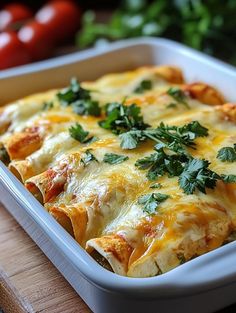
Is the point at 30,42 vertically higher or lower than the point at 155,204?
lower

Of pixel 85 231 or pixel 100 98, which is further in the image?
pixel 100 98

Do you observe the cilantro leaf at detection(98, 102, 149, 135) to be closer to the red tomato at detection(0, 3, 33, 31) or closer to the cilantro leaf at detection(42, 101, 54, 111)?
the cilantro leaf at detection(42, 101, 54, 111)

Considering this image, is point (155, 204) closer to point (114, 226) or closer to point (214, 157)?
point (114, 226)

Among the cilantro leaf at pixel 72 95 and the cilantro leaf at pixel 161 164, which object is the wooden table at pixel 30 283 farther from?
the cilantro leaf at pixel 72 95

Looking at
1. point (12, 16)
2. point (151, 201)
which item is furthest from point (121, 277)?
point (12, 16)

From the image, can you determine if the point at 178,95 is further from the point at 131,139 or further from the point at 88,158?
the point at 88,158

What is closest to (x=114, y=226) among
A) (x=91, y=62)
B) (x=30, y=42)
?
(x=91, y=62)
